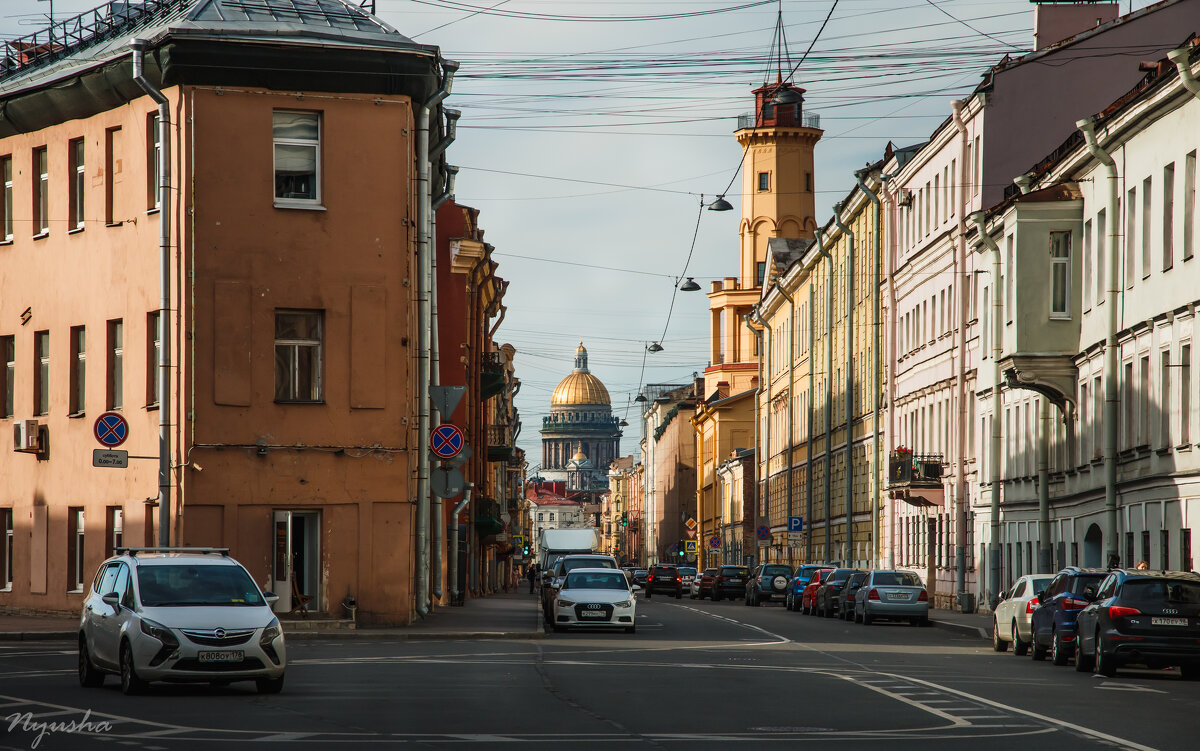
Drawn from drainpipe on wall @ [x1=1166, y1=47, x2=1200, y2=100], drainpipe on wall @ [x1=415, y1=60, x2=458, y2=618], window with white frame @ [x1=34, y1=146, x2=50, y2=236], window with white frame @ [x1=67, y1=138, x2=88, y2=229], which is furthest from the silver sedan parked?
window with white frame @ [x1=34, y1=146, x2=50, y2=236]

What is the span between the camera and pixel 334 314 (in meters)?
30.3

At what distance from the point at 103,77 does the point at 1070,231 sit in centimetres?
1986

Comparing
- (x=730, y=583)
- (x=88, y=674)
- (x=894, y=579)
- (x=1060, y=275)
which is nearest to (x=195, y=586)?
(x=88, y=674)

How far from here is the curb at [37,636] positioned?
87.4ft

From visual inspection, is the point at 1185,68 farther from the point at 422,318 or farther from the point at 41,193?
the point at 41,193

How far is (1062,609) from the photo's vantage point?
952 inches

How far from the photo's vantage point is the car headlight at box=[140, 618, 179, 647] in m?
16.5

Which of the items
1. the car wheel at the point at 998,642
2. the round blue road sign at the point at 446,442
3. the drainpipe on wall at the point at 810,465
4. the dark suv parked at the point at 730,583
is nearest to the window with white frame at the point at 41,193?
the round blue road sign at the point at 446,442

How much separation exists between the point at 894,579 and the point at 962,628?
4597 mm

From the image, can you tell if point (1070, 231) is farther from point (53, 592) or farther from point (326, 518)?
point (53, 592)

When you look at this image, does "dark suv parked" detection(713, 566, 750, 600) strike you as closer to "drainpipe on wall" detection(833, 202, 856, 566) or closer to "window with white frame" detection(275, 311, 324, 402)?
"drainpipe on wall" detection(833, 202, 856, 566)

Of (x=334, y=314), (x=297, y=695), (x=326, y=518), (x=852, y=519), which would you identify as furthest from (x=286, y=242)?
(x=852, y=519)

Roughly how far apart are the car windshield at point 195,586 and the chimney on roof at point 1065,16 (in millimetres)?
33998

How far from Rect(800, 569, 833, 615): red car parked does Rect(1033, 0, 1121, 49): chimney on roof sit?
15787mm
